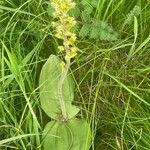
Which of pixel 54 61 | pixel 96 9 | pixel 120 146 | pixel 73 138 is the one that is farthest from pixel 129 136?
pixel 96 9

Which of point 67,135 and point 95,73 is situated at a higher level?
point 95,73

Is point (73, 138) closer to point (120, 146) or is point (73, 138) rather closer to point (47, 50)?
point (120, 146)

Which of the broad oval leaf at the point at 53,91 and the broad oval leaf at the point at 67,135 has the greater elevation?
the broad oval leaf at the point at 53,91

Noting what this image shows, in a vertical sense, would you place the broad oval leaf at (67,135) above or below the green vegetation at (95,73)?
below

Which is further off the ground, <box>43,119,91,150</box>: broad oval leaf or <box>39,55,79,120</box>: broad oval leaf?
<box>39,55,79,120</box>: broad oval leaf
